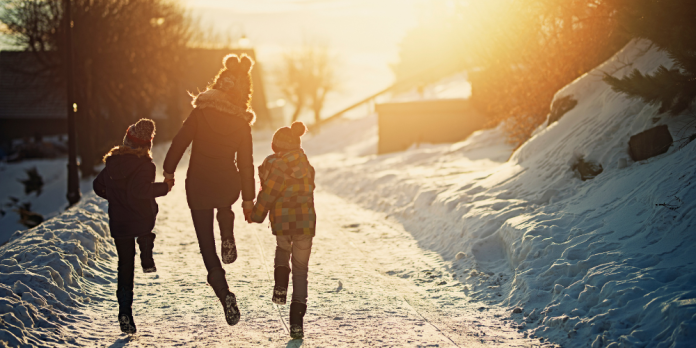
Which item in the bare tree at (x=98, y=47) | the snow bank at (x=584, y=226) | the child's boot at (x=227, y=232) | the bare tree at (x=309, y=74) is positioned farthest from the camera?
the bare tree at (x=309, y=74)

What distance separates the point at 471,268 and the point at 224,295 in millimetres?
3445

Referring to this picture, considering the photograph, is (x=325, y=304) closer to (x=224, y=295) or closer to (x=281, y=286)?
(x=281, y=286)

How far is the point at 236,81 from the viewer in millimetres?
Result: 5172

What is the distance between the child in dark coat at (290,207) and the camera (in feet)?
16.0

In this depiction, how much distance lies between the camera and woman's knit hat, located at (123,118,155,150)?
4930mm

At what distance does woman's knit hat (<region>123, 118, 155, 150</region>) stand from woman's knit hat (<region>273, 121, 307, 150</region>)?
110 cm

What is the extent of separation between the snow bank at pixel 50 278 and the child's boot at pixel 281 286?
70.9 inches

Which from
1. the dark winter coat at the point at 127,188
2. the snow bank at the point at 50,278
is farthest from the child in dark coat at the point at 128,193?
the snow bank at the point at 50,278

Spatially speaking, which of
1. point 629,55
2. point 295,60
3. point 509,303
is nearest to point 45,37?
point 629,55

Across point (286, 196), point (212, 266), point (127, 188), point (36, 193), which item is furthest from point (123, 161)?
point (36, 193)

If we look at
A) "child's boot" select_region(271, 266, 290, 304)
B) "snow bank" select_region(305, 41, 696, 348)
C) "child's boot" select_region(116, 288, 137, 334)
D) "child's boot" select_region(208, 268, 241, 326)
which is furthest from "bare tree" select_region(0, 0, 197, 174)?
"child's boot" select_region(271, 266, 290, 304)

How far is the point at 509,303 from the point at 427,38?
61493 mm

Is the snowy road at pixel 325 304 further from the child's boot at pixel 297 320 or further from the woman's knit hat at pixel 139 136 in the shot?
the woman's knit hat at pixel 139 136

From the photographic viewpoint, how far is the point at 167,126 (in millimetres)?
43812
